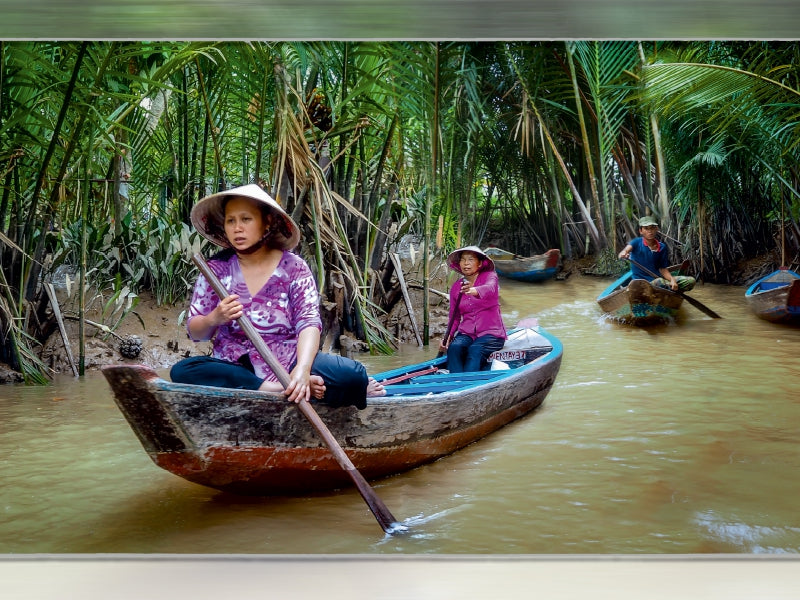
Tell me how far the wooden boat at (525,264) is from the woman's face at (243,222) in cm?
69

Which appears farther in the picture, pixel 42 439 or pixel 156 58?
pixel 156 58

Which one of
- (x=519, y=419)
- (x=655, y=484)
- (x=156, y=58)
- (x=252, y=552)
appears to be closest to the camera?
(x=252, y=552)

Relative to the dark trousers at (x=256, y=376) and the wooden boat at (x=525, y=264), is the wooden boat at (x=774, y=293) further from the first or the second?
the dark trousers at (x=256, y=376)

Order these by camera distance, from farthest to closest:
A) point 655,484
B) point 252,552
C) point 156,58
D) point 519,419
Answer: point 519,419
point 156,58
point 655,484
point 252,552

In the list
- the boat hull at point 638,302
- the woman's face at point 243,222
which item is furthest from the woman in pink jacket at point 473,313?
the woman's face at point 243,222

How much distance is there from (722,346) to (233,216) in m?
1.46

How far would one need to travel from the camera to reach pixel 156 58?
215 cm

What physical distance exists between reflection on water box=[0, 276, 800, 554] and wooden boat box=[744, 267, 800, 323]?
0.05m

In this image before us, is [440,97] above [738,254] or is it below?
above

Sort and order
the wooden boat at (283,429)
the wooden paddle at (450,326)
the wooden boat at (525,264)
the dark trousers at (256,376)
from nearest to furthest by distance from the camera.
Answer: the wooden boat at (283,429)
the dark trousers at (256,376)
the wooden boat at (525,264)
the wooden paddle at (450,326)

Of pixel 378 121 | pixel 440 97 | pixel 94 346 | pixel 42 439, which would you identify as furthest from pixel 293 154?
pixel 42 439

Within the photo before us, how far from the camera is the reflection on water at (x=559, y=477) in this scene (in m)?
1.77

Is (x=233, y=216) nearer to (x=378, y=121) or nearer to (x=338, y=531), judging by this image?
(x=378, y=121)

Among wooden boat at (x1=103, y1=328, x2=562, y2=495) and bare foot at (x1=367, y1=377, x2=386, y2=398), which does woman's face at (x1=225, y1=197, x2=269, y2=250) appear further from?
bare foot at (x1=367, y1=377, x2=386, y2=398)
